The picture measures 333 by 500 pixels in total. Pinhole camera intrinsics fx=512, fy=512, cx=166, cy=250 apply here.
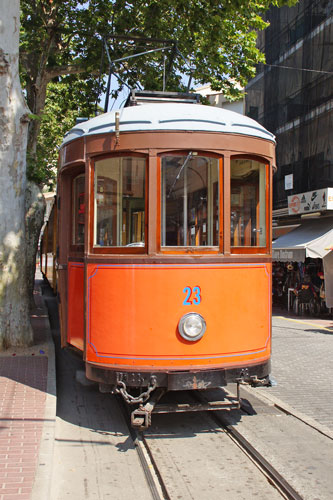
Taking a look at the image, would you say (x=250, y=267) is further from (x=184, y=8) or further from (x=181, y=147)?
(x=184, y=8)

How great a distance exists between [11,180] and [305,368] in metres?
6.00

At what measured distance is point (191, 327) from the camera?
512cm

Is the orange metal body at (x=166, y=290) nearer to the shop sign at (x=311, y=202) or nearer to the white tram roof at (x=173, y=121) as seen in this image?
the white tram roof at (x=173, y=121)

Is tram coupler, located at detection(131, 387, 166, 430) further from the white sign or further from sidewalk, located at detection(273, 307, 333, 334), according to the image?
the white sign

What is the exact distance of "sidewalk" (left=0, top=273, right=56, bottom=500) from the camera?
388cm

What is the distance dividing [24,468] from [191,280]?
89.0 inches

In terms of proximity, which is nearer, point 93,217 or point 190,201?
point 190,201

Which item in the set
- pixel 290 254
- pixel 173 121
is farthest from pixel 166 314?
pixel 290 254

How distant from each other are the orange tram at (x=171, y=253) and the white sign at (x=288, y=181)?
18.2 m

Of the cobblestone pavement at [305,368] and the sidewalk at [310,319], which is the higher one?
the sidewalk at [310,319]

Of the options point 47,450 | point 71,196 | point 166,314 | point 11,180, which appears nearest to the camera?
point 47,450

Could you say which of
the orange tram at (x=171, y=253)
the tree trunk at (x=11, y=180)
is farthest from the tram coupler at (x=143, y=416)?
the tree trunk at (x=11, y=180)

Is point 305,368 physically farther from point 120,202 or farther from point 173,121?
point 173,121

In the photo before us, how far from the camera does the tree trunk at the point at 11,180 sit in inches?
331
